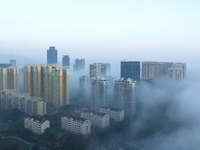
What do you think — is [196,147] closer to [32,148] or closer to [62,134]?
[62,134]

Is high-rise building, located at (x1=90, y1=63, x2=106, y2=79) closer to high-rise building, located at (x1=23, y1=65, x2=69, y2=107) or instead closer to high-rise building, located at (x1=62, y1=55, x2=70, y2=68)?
high-rise building, located at (x1=23, y1=65, x2=69, y2=107)

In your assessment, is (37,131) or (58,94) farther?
(58,94)

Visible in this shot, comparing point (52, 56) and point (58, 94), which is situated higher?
point (52, 56)

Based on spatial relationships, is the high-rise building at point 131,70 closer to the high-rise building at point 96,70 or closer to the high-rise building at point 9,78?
the high-rise building at point 96,70

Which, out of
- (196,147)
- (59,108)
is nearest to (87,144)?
(196,147)

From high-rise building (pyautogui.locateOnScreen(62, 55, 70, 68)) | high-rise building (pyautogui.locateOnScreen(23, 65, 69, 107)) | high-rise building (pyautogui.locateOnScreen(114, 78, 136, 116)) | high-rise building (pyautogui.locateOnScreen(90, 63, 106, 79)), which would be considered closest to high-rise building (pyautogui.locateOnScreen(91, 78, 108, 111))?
high-rise building (pyautogui.locateOnScreen(114, 78, 136, 116))

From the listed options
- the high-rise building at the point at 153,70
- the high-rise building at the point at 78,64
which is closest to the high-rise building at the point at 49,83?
the high-rise building at the point at 153,70

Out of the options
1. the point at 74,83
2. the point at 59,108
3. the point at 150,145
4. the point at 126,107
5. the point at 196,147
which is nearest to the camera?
the point at 196,147
